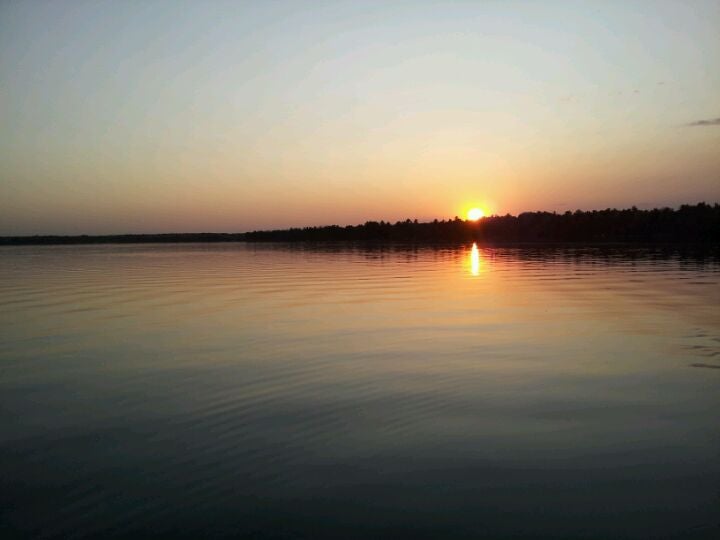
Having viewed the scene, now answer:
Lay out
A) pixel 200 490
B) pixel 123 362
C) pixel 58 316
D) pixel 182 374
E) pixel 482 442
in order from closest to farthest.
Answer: pixel 200 490, pixel 482 442, pixel 182 374, pixel 123 362, pixel 58 316

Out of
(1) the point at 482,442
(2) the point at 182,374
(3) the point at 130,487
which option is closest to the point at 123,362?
(2) the point at 182,374

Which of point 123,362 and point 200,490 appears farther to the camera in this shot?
point 123,362

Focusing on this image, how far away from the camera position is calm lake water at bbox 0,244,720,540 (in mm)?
6355

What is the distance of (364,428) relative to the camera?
353 inches

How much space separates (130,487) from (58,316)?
17.7 metres

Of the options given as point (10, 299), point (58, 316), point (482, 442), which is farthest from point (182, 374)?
point (10, 299)

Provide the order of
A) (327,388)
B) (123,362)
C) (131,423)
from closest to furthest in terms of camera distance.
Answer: (131,423)
(327,388)
(123,362)

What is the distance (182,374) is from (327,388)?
3.38m

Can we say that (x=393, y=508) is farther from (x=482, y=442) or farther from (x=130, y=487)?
(x=130, y=487)

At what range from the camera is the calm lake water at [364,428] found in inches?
250

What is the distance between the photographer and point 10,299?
28656mm

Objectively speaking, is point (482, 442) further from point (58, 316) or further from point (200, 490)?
point (58, 316)

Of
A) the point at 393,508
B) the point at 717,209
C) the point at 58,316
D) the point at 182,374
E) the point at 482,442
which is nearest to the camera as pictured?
the point at 393,508

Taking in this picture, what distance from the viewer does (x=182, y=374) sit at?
1272 cm
